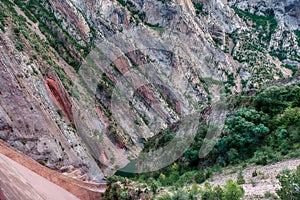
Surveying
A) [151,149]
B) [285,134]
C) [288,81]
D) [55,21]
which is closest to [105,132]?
[151,149]

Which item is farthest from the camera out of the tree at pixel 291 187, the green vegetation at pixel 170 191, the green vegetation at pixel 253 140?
the green vegetation at pixel 253 140

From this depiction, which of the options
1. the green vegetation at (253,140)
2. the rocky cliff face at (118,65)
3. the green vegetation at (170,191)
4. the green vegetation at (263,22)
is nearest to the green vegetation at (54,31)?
the rocky cliff face at (118,65)

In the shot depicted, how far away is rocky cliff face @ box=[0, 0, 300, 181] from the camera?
3916cm

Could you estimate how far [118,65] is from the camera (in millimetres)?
70438

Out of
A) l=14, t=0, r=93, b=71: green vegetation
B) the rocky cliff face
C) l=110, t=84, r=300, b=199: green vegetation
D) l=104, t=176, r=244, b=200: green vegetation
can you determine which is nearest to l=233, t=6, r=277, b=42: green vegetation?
the rocky cliff face

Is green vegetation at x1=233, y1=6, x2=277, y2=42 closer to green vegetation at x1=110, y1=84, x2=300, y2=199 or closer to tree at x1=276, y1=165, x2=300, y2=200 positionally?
green vegetation at x1=110, y1=84, x2=300, y2=199

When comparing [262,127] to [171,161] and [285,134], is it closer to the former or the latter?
[285,134]

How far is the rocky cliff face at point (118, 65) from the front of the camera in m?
39.2

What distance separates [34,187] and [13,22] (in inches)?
1180

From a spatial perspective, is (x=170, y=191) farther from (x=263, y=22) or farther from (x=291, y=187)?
(x=263, y=22)

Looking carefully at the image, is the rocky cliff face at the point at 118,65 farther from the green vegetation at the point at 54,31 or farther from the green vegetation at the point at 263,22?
the green vegetation at the point at 263,22

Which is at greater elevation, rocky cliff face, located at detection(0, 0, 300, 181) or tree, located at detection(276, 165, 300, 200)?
rocky cliff face, located at detection(0, 0, 300, 181)

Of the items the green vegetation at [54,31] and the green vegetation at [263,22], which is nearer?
the green vegetation at [54,31]

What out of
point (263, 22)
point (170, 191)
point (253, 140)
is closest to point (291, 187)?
point (170, 191)
